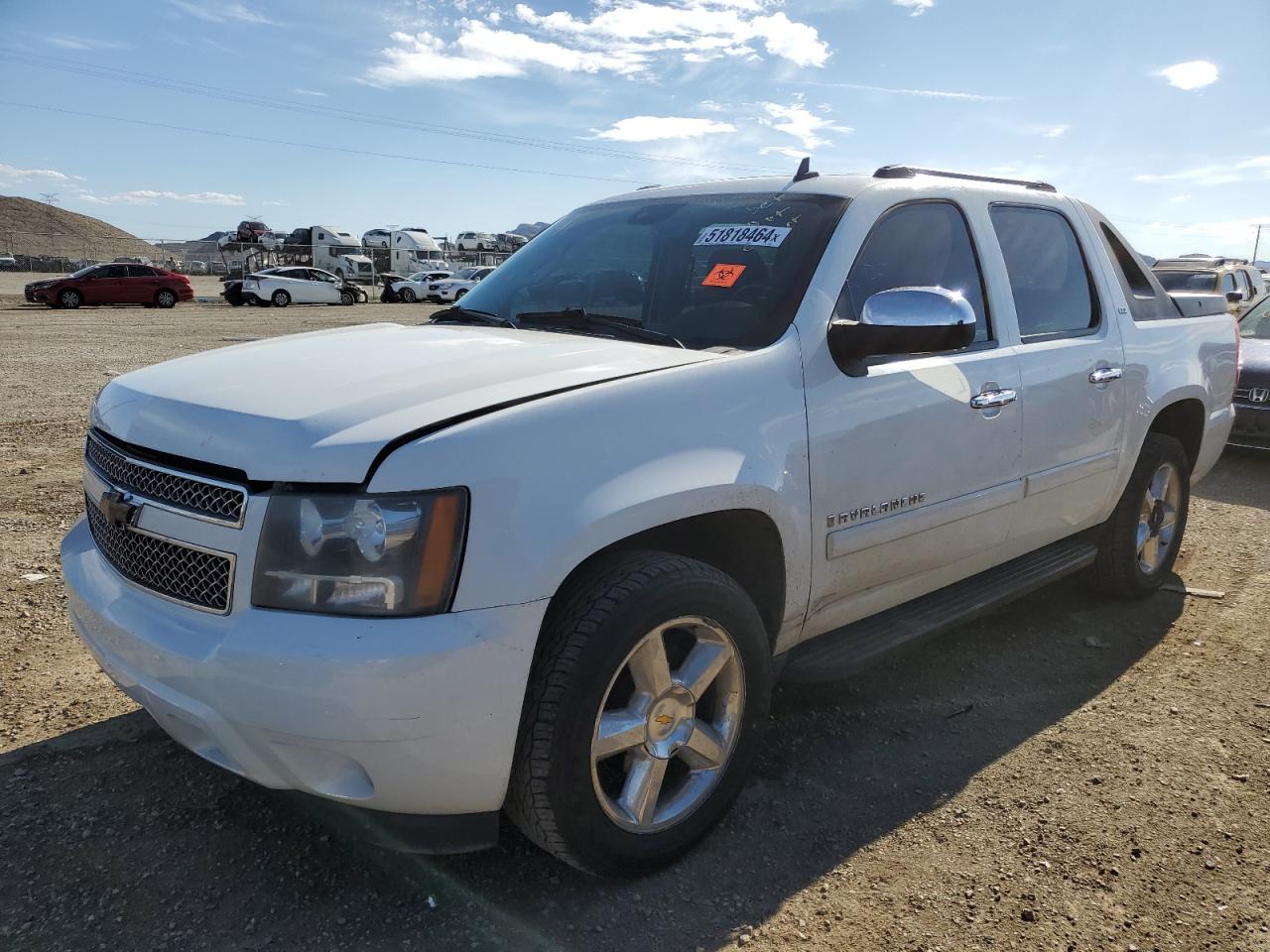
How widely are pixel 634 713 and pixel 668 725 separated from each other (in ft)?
0.42

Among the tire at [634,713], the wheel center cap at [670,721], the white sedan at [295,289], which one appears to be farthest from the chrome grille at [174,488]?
the white sedan at [295,289]

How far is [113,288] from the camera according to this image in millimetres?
29172

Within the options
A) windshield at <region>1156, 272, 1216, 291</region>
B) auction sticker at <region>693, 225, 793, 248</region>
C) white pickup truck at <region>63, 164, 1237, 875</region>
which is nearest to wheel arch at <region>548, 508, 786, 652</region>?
white pickup truck at <region>63, 164, 1237, 875</region>

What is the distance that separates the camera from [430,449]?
6.44 ft

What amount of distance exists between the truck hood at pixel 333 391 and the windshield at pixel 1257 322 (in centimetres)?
856

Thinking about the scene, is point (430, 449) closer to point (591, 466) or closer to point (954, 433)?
point (591, 466)

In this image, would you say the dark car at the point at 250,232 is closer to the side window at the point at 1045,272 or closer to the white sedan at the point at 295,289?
the white sedan at the point at 295,289

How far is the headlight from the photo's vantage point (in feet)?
6.35

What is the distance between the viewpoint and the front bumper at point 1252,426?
304 inches

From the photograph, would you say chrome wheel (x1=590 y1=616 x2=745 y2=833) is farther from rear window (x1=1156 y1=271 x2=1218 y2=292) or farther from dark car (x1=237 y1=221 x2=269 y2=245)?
dark car (x1=237 y1=221 x2=269 y2=245)

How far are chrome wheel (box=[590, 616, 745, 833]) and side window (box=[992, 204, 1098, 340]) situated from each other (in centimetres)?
185

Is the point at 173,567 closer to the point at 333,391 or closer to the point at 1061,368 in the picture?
the point at 333,391

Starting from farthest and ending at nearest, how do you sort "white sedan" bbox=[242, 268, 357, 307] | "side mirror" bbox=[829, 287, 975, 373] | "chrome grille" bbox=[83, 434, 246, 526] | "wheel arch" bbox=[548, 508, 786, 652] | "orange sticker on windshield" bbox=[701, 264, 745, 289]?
"white sedan" bbox=[242, 268, 357, 307] < "orange sticker on windshield" bbox=[701, 264, 745, 289] < "side mirror" bbox=[829, 287, 975, 373] < "wheel arch" bbox=[548, 508, 786, 652] < "chrome grille" bbox=[83, 434, 246, 526]

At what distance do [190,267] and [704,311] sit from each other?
214 feet
